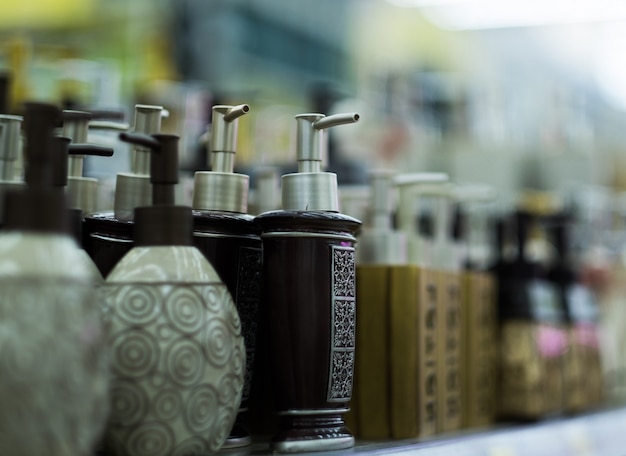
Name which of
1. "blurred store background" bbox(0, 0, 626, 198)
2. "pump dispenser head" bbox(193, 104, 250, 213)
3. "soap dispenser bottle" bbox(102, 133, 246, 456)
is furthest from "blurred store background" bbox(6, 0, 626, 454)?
"soap dispenser bottle" bbox(102, 133, 246, 456)

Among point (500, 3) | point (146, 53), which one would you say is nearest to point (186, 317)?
point (146, 53)

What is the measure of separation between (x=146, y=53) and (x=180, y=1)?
0.31 meters

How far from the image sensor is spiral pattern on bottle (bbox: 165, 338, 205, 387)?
47 cm

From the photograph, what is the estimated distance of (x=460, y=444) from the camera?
73cm

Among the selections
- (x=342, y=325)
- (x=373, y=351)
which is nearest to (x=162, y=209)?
(x=342, y=325)

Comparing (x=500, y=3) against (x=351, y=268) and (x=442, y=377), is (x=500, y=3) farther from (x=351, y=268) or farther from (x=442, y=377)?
(x=351, y=268)

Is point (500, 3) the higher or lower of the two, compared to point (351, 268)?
higher

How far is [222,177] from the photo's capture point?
611 mm

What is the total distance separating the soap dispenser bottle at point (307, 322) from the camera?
23.2 inches

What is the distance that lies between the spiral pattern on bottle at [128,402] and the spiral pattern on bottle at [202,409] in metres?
0.02

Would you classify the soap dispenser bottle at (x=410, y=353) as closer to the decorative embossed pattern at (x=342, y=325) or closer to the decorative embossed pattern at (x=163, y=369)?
the decorative embossed pattern at (x=342, y=325)

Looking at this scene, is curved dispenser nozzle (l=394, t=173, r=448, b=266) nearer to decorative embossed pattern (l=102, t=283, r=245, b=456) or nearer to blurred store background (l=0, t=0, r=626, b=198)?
blurred store background (l=0, t=0, r=626, b=198)

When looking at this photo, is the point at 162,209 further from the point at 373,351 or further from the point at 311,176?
the point at 373,351

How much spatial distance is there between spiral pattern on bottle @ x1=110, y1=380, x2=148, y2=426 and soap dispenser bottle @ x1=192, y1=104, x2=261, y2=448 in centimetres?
12
